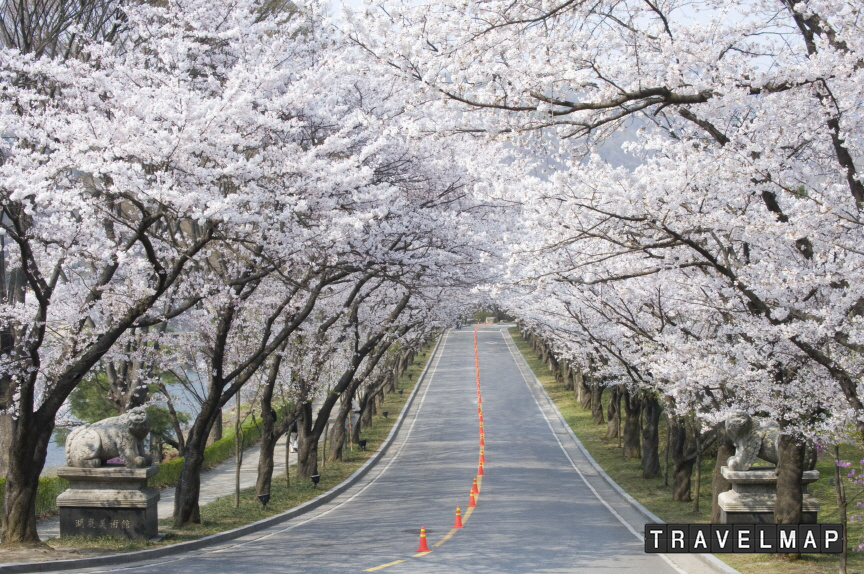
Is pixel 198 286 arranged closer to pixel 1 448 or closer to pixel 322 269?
pixel 322 269

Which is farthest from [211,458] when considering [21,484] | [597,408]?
[21,484]

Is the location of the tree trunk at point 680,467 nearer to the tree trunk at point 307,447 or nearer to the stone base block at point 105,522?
the tree trunk at point 307,447

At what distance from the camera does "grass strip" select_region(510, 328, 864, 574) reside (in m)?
13.5

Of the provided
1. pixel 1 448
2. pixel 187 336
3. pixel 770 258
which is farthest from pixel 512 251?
pixel 1 448

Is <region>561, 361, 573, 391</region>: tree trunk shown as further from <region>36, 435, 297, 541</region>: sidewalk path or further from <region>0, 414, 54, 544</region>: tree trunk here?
<region>0, 414, 54, 544</region>: tree trunk

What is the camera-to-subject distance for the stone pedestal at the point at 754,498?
14.8 metres

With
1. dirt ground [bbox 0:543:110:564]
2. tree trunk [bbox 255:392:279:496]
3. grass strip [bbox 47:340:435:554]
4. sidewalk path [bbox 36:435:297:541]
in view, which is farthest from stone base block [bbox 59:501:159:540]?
tree trunk [bbox 255:392:279:496]

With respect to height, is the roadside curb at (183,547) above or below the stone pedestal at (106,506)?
below

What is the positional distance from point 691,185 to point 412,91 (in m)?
3.68

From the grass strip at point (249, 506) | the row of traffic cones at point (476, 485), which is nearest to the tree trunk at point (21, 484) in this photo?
the grass strip at point (249, 506)

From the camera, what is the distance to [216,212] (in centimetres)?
1174

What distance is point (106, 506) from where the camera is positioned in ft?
47.8

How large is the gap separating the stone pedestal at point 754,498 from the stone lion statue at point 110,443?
10.2 meters

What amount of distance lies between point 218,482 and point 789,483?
21.8 meters
